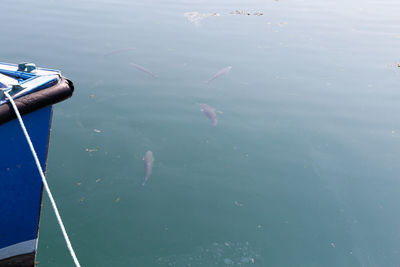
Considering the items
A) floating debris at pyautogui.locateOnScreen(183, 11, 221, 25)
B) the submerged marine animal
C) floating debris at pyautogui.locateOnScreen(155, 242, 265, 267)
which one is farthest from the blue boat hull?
floating debris at pyautogui.locateOnScreen(183, 11, 221, 25)

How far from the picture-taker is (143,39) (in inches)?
400

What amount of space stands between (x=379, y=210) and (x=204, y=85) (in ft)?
14.9

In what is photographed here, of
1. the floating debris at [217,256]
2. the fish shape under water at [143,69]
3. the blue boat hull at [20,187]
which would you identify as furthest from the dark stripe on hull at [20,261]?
the fish shape under water at [143,69]

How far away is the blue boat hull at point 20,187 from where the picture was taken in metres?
3.02

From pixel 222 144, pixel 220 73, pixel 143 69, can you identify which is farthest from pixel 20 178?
pixel 220 73

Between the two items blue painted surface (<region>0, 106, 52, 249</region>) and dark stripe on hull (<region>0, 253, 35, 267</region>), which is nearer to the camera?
blue painted surface (<region>0, 106, 52, 249</region>)

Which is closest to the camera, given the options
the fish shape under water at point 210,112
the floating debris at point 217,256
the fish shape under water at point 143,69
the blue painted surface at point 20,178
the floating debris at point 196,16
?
the blue painted surface at point 20,178

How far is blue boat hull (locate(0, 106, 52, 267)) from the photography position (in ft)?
9.92

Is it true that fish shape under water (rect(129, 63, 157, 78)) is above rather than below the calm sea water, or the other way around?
above

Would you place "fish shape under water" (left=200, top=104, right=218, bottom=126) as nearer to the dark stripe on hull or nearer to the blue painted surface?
the blue painted surface

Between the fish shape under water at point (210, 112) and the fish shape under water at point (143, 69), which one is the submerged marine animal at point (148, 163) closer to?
the fish shape under water at point (210, 112)

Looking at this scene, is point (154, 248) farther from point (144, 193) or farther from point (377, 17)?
point (377, 17)

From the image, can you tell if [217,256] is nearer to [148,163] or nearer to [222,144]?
[148,163]

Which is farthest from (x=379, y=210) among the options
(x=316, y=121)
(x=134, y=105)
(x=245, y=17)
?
(x=245, y=17)
